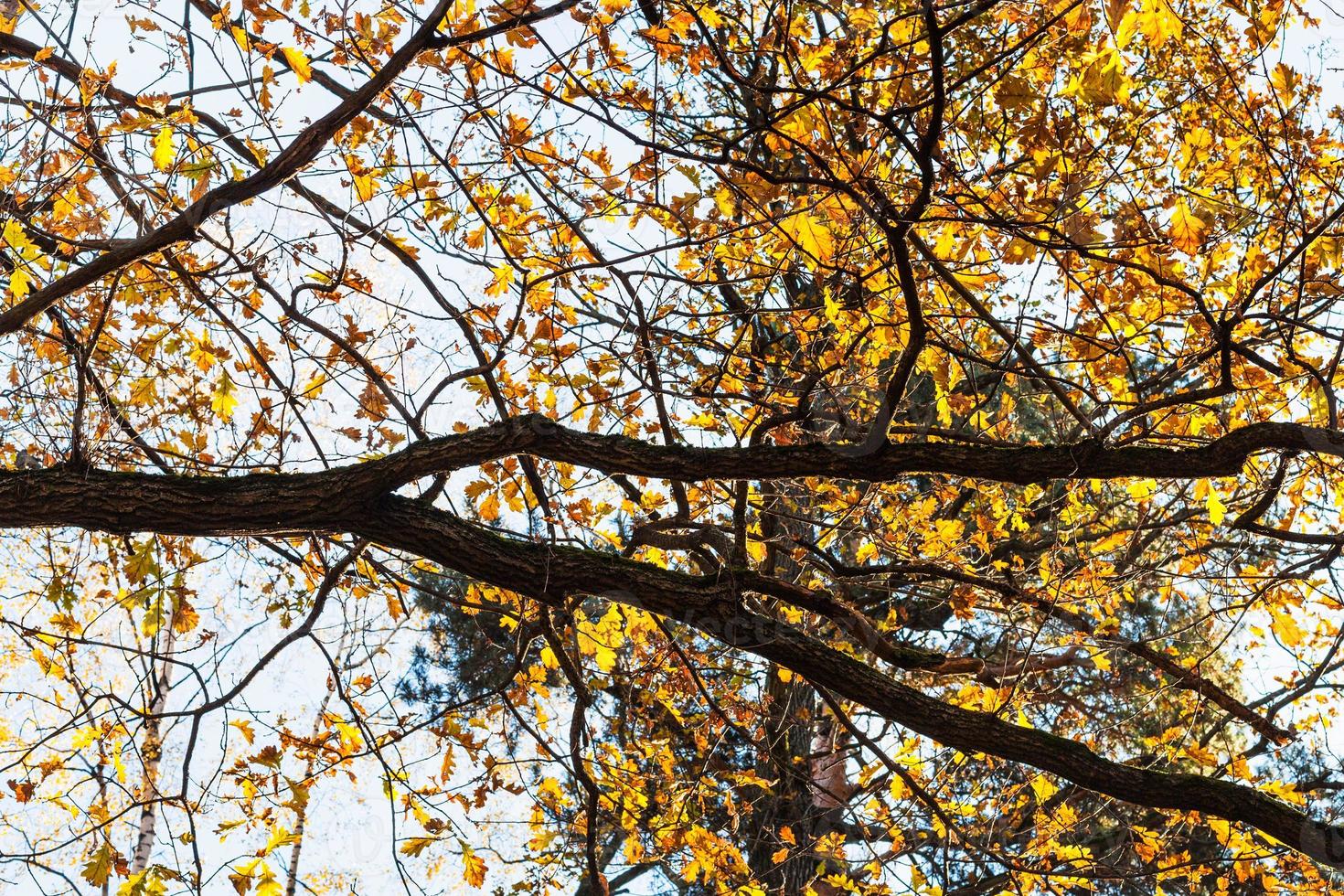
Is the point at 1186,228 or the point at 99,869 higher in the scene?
the point at 1186,228

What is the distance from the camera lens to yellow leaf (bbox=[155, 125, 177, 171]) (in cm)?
278

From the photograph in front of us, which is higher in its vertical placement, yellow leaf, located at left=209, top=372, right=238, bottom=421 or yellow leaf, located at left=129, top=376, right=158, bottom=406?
yellow leaf, located at left=129, top=376, right=158, bottom=406

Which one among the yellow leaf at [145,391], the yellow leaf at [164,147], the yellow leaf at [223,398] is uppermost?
the yellow leaf at [164,147]

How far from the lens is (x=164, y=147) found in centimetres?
284

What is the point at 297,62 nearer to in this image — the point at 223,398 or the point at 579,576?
the point at 223,398

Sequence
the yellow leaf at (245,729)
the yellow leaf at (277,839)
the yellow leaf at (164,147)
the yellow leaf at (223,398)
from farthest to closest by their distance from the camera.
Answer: the yellow leaf at (245,729), the yellow leaf at (277,839), the yellow leaf at (223,398), the yellow leaf at (164,147)

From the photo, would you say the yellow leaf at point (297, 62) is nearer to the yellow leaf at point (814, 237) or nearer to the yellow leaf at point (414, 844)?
the yellow leaf at point (814, 237)

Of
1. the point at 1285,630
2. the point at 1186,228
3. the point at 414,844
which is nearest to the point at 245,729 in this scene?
the point at 414,844

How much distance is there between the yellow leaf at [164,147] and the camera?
278cm

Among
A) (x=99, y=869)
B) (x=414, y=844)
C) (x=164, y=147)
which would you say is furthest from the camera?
(x=414, y=844)

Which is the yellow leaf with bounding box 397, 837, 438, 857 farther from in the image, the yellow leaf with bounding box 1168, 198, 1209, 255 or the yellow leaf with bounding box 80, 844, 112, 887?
Result: the yellow leaf with bounding box 1168, 198, 1209, 255

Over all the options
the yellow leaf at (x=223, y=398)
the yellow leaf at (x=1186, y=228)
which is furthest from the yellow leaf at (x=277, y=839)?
the yellow leaf at (x=1186, y=228)

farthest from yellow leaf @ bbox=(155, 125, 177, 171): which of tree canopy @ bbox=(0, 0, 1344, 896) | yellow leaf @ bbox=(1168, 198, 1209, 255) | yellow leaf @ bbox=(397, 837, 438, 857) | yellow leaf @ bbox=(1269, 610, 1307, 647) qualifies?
yellow leaf @ bbox=(1269, 610, 1307, 647)

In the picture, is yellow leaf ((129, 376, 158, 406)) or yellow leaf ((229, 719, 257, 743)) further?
yellow leaf ((229, 719, 257, 743))
